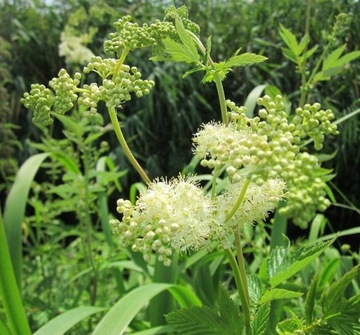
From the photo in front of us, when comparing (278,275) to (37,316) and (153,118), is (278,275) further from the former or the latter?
(153,118)

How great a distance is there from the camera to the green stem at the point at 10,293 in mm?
816

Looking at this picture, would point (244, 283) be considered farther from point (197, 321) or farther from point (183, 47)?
point (183, 47)

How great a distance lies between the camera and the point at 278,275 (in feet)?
2.17

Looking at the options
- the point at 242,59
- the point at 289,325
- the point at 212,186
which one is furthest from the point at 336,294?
the point at 242,59

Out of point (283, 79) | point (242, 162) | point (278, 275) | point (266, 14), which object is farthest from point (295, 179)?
point (266, 14)

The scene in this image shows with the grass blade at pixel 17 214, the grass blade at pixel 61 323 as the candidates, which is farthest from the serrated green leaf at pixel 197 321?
the grass blade at pixel 17 214

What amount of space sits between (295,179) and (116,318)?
502 mm

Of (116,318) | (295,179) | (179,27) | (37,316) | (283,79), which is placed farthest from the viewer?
(283,79)

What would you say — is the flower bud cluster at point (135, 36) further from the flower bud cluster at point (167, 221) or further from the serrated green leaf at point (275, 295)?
the serrated green leaf at point (275, 295)

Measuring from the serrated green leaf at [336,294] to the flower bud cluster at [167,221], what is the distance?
0.15 metres

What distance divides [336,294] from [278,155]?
8.6 inches

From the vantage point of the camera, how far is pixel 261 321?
2.09ft

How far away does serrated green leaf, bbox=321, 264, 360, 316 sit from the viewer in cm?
64

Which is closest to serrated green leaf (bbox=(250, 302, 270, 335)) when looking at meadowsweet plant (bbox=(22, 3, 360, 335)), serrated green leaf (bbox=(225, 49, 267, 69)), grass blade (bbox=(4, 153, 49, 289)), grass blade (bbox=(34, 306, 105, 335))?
meadowsweet plant (bbox=(22, 3, 360, 335))
